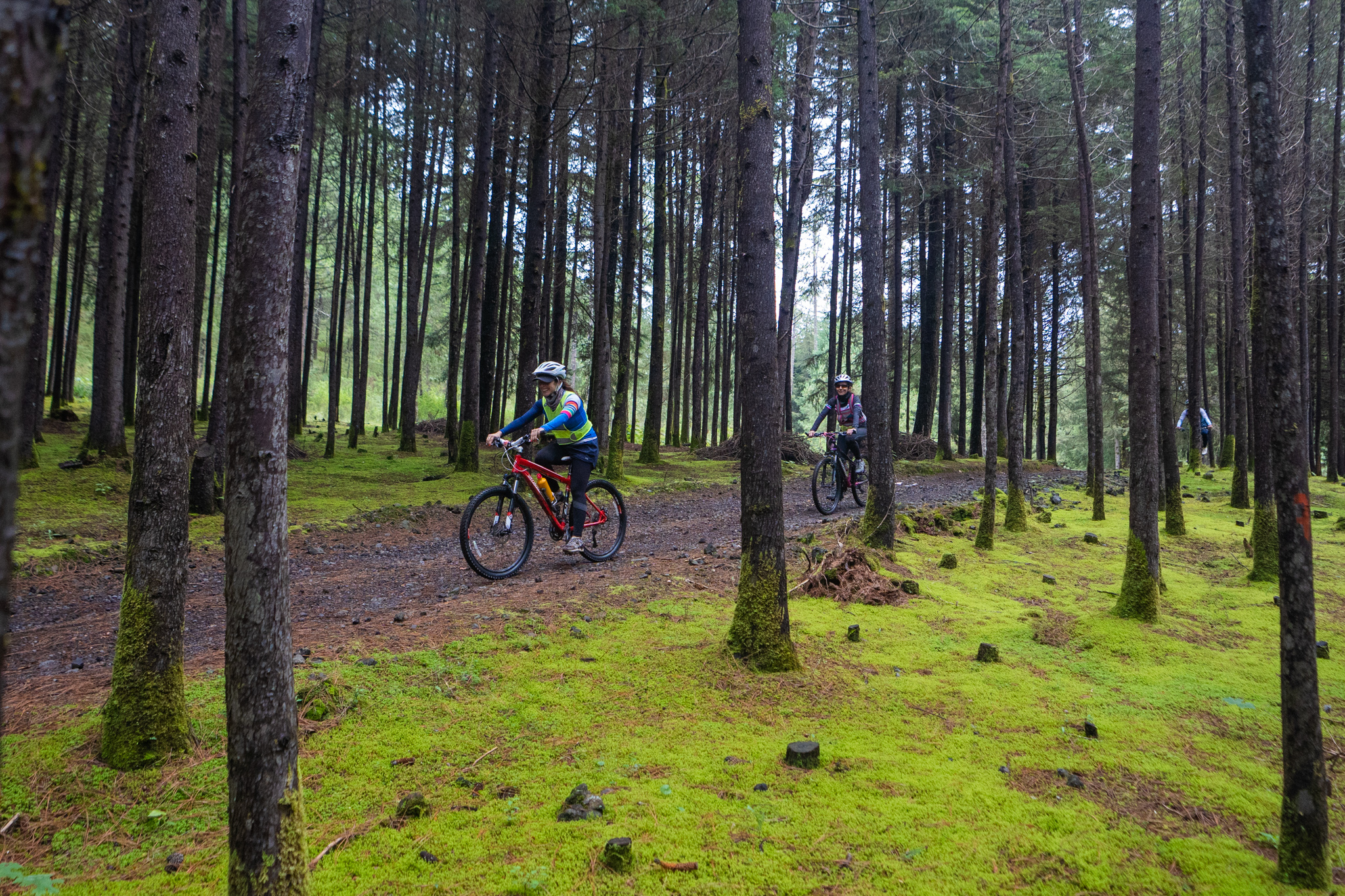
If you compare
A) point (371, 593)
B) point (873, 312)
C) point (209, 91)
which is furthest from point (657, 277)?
point (371, 593)

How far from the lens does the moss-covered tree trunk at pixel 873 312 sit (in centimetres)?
837

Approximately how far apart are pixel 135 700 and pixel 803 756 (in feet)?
10.5

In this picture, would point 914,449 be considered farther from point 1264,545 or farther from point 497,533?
point 497,533

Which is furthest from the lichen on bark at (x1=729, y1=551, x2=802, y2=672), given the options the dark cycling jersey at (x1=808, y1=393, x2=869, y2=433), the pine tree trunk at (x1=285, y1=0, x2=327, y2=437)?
the pine tree trunk at (x1=285, y1=0, x2=327, y2=437)

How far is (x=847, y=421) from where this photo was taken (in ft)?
38.6

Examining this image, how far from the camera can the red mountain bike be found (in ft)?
23.3

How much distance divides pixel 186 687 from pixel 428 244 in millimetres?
25139

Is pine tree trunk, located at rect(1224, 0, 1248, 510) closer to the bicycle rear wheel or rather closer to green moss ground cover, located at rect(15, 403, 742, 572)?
green moss ground cover, located at rect(15, 403, 742, 572)

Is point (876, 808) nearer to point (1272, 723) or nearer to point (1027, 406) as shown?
point (1272, 723)

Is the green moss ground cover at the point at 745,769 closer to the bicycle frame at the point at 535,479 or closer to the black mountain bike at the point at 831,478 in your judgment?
the bicycle frame at the point at 535,479

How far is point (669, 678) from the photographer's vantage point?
4547mm

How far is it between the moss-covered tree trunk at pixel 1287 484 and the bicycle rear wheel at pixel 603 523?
6.02 m

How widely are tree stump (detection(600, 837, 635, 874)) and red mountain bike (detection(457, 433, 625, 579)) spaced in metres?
4.50

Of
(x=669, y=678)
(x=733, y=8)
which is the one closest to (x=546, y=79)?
(x=733, y=8)
